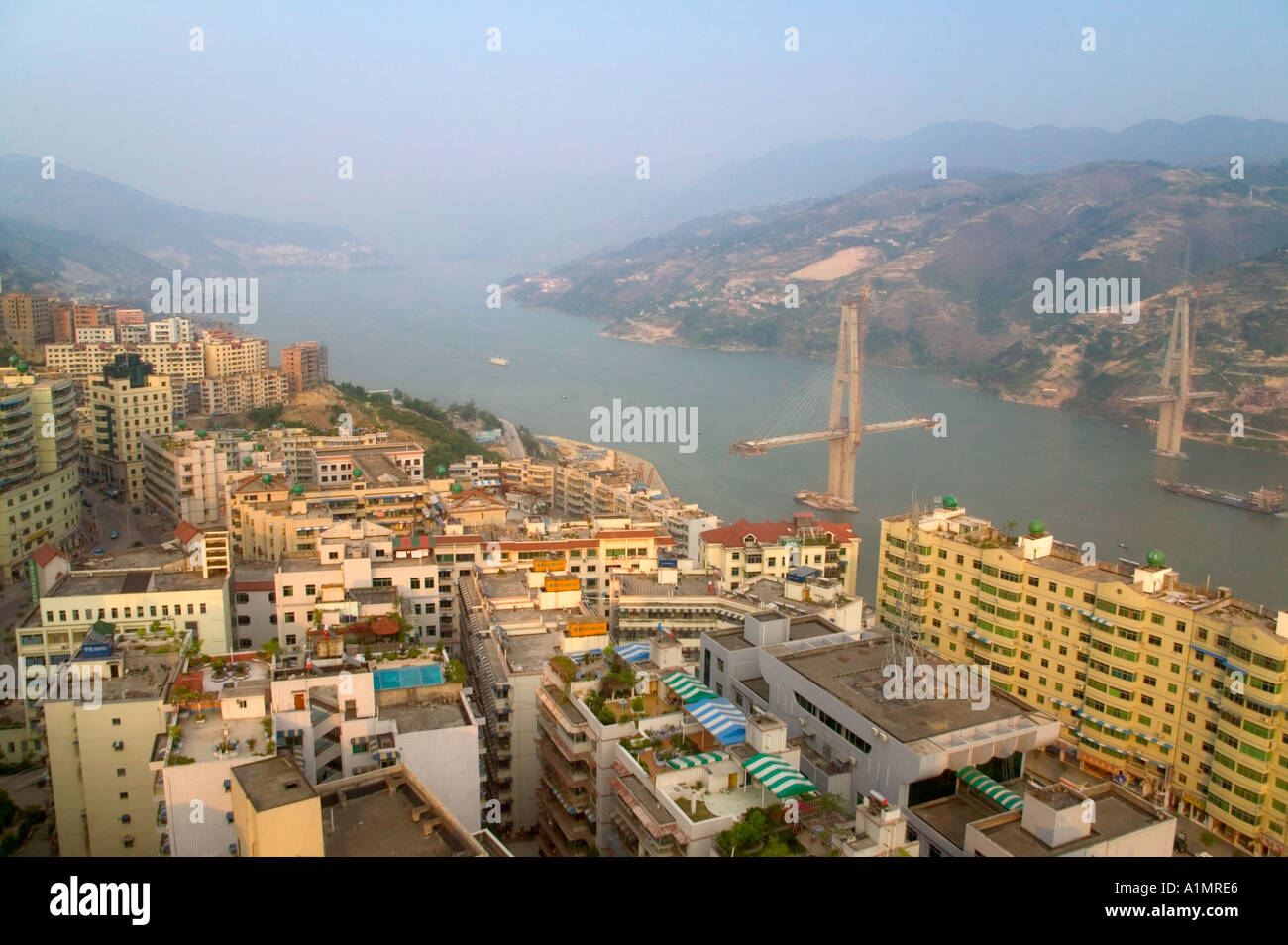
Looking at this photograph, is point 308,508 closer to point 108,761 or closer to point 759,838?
point 108,761

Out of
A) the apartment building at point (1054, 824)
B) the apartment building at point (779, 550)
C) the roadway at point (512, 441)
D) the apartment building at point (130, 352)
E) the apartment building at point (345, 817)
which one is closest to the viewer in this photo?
the apartment building at point (345, 817)

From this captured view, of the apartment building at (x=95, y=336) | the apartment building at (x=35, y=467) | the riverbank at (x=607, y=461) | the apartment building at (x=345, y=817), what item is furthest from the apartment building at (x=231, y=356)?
the apartment building at (x=345, y=817)

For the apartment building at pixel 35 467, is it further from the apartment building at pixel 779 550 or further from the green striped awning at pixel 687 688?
the green striped awning at pixel 687 688

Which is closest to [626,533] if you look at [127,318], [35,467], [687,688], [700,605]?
[700,605]

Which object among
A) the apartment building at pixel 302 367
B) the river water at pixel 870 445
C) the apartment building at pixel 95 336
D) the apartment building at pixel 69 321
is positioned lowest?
the river water at pixel 870 445

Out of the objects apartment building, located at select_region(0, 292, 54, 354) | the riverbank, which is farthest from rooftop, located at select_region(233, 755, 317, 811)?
apartment building, located at select_region(0, 292, 54, 354)

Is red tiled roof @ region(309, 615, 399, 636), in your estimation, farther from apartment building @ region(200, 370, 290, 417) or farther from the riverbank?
apartment building @ region(200, 370, 290, 417)
